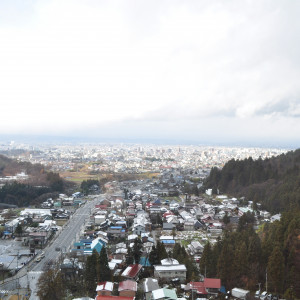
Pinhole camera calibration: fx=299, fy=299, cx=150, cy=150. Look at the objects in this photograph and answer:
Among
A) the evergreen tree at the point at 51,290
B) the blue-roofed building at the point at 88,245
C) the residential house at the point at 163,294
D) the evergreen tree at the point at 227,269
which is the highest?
the evergreen tree at the point at 227,269

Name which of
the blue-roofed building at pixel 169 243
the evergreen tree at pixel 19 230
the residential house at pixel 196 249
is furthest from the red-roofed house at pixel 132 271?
the evergreen tree at pixel 19 230

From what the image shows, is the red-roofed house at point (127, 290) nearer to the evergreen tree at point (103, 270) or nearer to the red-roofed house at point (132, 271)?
the evergreen tree at point (103, 270)

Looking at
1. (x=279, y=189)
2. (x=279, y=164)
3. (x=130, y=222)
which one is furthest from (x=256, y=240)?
(x=279, y=164)

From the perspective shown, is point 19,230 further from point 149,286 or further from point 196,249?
point 149,286

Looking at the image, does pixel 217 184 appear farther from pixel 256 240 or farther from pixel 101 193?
pixel 256 240

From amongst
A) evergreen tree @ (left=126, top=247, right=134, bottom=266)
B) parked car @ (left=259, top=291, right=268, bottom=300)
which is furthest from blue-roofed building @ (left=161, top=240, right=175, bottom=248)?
parked car @ (left=259, top=291, right=268, bottom=300)

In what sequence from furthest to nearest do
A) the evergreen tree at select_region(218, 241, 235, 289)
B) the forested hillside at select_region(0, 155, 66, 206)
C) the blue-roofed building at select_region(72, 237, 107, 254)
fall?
1. the forested hillside at select_region(0, 155, 66, 206)
2. the blue-roofed building at select_region(72, 237, 107, 254)
3. the evergreen tree at select_region(218, 241, 235, 289)

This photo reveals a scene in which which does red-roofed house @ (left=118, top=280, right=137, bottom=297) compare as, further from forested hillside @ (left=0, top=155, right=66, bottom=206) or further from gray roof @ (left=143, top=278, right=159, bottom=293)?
forested hillside @ (left=0, top=155, right=66, bottom=206)

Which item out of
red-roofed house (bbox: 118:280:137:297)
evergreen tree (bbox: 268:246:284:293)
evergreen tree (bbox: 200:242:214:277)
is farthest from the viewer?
evergreen tree (bbox: 200:242:214:277)
